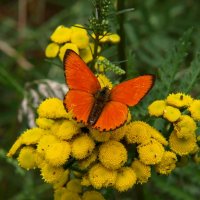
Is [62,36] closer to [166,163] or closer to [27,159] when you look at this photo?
[27,159]

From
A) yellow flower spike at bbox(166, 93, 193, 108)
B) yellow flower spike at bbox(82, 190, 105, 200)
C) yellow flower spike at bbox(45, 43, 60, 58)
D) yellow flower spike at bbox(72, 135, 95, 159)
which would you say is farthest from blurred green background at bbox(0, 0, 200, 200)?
yellow flower spike at bbox(72, 135, 95, 159)

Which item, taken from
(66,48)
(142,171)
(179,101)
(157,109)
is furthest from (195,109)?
(66,48)

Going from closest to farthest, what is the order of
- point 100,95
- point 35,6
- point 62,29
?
point 100,95 → point 62,29 → point 35,6

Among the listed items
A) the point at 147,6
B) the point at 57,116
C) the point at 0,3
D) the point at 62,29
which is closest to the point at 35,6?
the point at 0,3

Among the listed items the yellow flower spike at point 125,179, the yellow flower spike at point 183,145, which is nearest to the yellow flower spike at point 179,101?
the yellow flower spike at point 183,145

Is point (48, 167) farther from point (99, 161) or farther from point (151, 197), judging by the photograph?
point (151, 197)

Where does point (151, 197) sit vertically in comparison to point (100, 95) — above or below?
below

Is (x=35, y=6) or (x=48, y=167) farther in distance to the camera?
(x=35, y=6)
